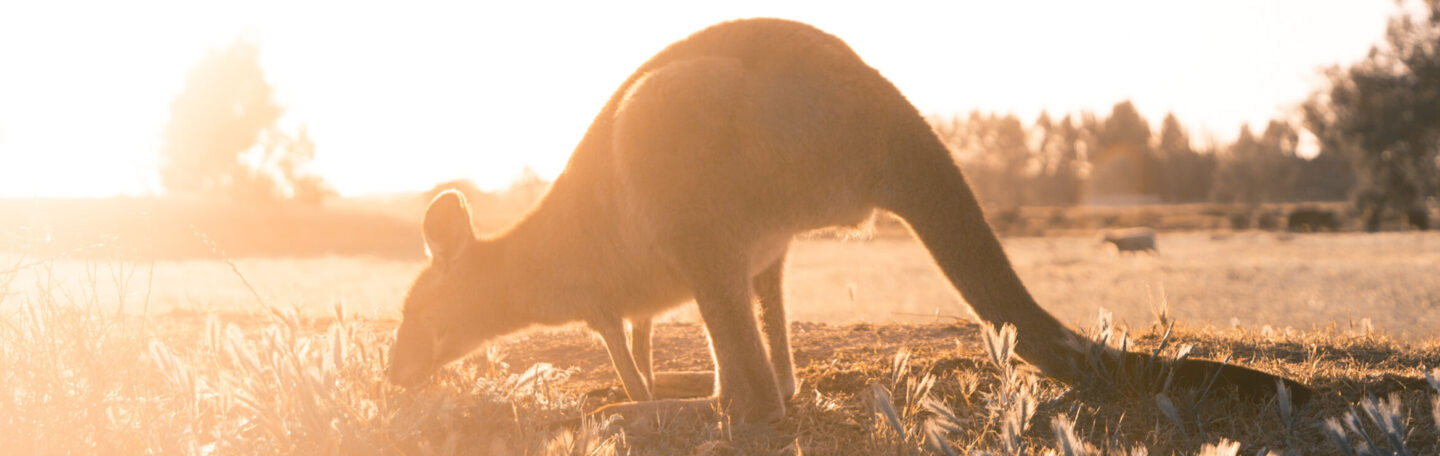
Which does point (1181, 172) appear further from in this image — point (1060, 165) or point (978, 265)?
point (978, 265)

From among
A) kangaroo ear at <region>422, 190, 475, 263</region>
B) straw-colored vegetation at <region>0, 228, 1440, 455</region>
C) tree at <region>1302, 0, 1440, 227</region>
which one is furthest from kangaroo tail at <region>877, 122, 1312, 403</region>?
tree at <region>1302, 0, 1440, 227</region>

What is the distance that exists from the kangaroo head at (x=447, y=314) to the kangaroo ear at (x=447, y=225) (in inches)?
3.8

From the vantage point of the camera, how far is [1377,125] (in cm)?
3738

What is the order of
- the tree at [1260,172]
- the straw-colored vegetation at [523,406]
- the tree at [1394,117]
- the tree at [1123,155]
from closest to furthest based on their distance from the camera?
the straw-colored vegetation at [523,406]
the tree at [1394,117]
the tree at [1260,172]
the tree at [1123,155]

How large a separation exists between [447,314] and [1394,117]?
43.2 metres

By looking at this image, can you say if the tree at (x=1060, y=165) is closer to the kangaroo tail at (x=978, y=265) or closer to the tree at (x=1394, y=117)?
the tree at (x=1394, y=117)

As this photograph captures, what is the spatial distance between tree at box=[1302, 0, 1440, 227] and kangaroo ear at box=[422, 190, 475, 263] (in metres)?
42.9

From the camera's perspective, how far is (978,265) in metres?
4.26

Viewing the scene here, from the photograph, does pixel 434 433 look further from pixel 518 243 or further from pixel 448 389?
pixel 518 243

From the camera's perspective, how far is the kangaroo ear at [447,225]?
16.4ft

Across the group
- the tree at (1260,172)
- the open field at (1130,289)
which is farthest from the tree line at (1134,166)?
the open field at (1130,289)

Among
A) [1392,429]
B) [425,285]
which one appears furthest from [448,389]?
[1392,429]

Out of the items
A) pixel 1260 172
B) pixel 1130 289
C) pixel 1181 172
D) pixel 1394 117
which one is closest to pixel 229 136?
pixel 1130 289

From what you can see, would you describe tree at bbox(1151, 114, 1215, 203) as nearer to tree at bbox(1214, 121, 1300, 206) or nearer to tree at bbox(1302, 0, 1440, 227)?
tree at bbox(1214, 121, 1300, 206)
